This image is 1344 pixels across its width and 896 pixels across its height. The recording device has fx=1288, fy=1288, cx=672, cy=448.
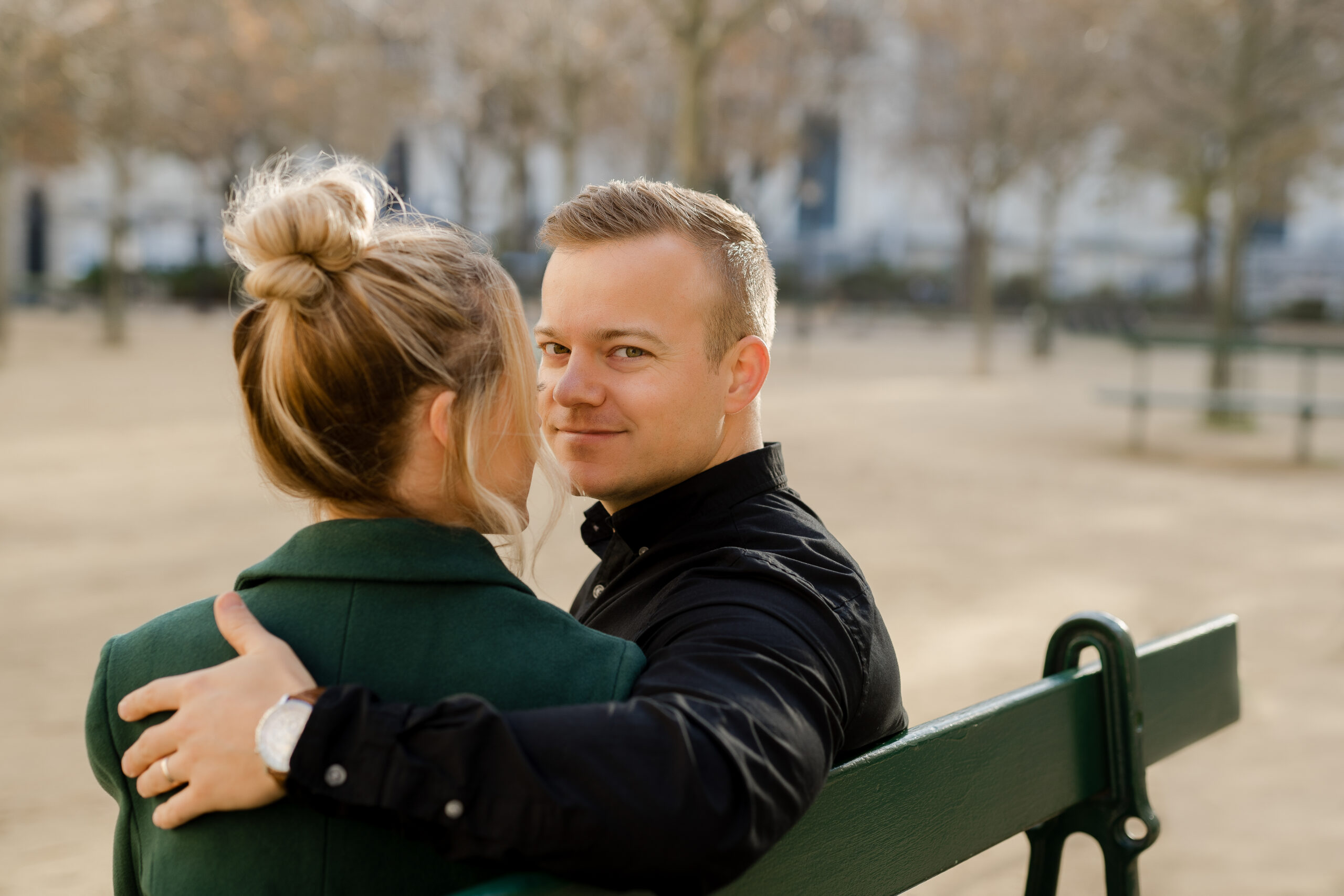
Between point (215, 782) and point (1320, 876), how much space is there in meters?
3.25

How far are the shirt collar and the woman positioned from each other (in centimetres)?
50

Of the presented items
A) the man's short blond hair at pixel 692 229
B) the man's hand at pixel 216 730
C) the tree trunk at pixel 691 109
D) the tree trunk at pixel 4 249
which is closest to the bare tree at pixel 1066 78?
the tree trunk at pixel 691 109

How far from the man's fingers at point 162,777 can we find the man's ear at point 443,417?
417 mm

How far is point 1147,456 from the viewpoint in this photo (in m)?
11.5

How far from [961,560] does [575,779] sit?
20.1 ft

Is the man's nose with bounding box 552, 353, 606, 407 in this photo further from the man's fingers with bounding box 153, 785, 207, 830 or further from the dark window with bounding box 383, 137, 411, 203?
the dark window with bounding box 383, 137, 411, 203

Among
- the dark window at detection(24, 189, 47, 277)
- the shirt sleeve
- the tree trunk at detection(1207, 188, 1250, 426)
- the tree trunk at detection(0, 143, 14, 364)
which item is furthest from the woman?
the dark window at detection(24, 189, 47, 277)

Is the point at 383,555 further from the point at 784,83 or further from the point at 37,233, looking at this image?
the point at 37,233

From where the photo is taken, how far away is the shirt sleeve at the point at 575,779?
1213 millimetres

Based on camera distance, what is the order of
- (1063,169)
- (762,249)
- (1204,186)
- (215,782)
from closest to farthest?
(215,782), (762,249), (1204,186), (1063,169)

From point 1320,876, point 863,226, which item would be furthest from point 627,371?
point 863,226

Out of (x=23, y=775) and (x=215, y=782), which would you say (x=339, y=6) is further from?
(x=215, y=782)

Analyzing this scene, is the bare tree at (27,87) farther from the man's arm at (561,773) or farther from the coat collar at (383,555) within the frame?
the man's arm at (561,773)

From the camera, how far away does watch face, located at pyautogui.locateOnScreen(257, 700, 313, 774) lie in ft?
4.07
